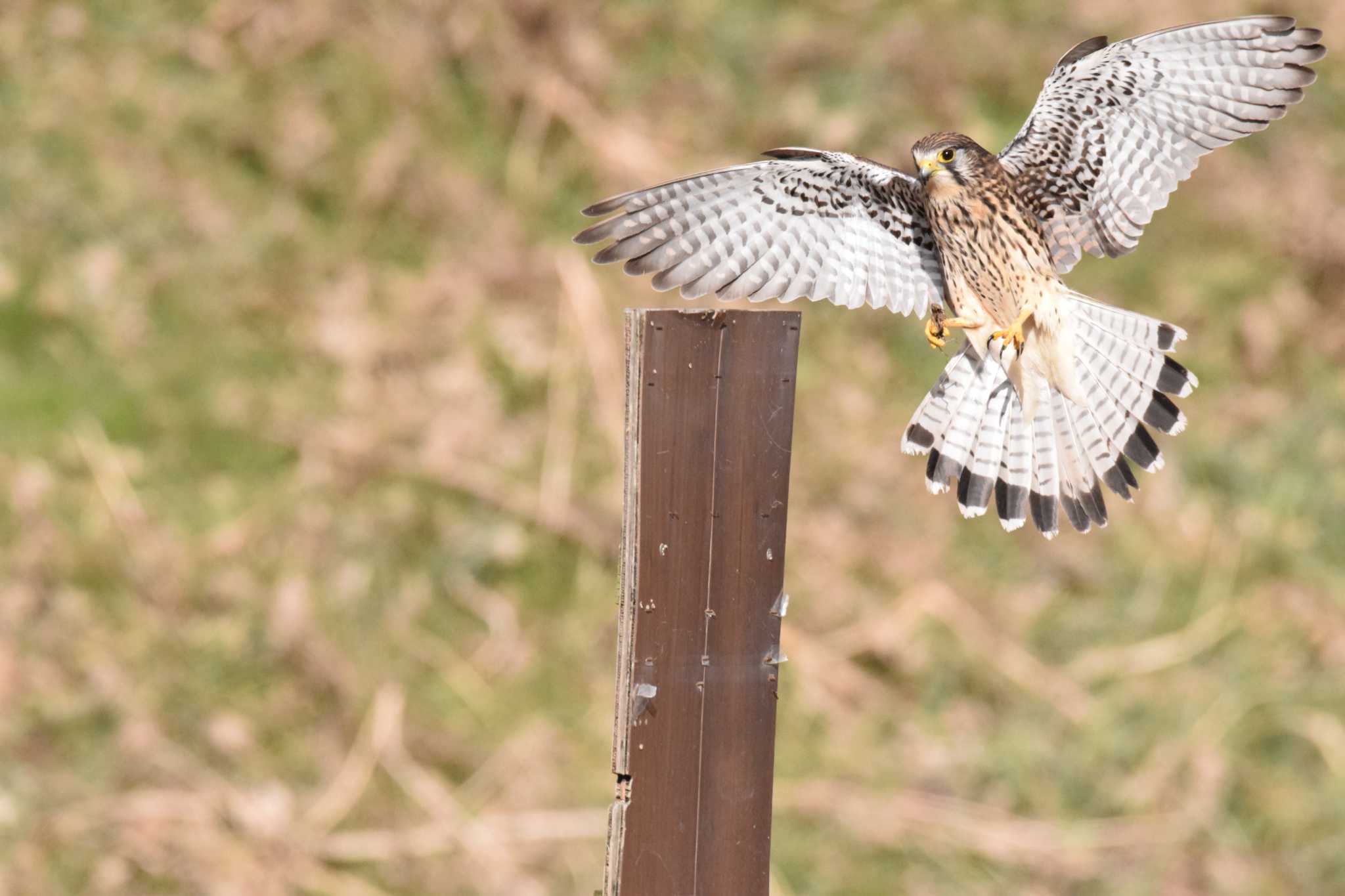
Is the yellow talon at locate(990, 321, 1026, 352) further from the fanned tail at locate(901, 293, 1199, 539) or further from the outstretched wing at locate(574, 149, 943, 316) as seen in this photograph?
the outstretched wing at locate(574, 149, 943, 316)

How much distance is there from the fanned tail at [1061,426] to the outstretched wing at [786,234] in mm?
297

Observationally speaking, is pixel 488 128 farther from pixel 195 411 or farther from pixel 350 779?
pixel 350 779

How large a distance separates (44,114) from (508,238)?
227 cm

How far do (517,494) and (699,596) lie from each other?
3.65 metres

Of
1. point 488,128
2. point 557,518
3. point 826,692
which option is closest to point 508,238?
point 488,128

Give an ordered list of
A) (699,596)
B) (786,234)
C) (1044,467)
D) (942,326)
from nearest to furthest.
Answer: (699,596) < (786,234) < (942,326) < (1044,467)

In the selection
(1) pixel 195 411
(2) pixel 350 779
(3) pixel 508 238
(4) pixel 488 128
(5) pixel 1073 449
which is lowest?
(2) pixel 350 779

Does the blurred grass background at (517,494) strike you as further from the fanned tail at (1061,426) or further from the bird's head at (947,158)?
the bird's head at (947,158)

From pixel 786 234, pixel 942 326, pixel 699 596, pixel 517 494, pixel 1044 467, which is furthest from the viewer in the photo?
pixel 517 494

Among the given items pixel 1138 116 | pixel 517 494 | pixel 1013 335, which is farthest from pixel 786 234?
pixel 517 494

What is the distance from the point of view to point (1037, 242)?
3750 mm

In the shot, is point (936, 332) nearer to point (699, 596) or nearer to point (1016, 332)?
point (1016, 332)

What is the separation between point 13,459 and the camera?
19.6ft

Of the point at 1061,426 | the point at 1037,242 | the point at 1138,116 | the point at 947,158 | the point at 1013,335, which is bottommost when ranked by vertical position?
the point at 1061,426
